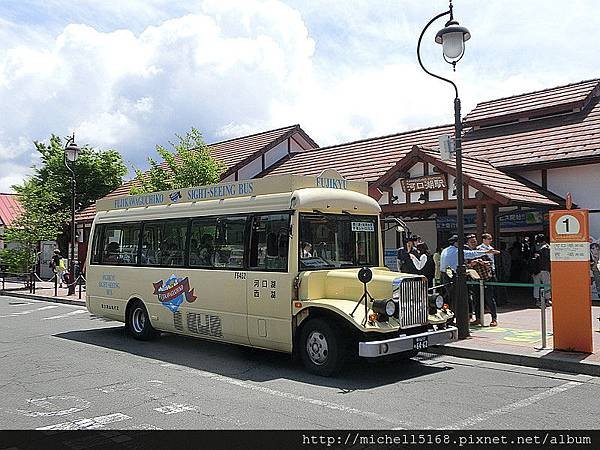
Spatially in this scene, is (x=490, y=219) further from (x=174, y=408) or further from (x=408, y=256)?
(x=174, y=408)

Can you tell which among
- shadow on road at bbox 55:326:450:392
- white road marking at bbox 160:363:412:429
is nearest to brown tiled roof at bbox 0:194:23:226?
shadow on road at bbox 55:326:450:392

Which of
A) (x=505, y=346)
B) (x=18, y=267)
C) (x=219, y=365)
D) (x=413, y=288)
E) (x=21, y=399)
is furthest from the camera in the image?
(x=18, y=267)

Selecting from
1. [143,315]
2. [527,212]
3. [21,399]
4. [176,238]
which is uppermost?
[527,212]

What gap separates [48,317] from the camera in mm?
16500

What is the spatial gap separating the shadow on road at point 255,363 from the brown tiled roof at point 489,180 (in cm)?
693

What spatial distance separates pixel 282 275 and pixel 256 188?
1.58 m

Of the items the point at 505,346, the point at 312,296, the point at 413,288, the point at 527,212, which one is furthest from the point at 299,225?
the point at 527,212

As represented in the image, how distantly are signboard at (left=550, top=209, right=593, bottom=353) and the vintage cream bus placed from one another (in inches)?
67.6

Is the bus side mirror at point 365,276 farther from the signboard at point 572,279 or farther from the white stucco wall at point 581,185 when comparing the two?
the white stucco wall at point 581,185

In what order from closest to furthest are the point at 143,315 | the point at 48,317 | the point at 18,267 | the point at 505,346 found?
the point at 505,346 → the point at 143,315 → the point at 48,317 → the point at 18,267

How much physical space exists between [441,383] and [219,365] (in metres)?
3.37

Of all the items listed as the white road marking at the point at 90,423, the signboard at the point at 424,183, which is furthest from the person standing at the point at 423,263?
the white road marking at the point at 90,423

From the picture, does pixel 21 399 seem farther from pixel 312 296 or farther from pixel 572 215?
pixel 572 215

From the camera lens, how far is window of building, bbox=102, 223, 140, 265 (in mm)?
12047
